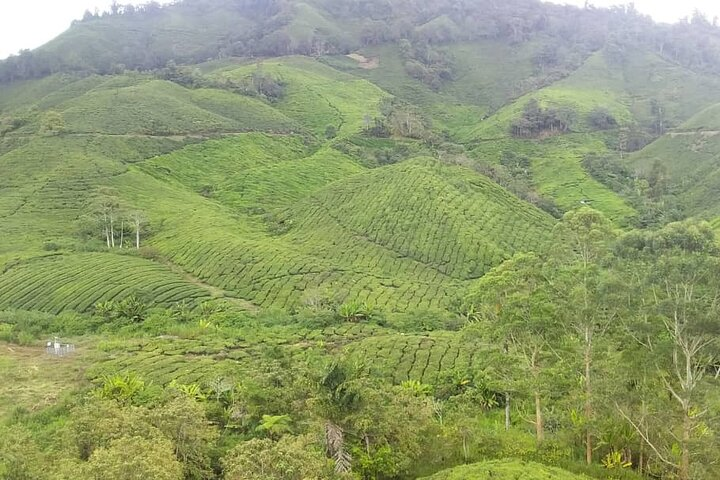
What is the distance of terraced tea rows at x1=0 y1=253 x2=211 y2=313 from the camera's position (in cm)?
5472

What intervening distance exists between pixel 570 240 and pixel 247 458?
755 inches

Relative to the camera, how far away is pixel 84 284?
57.5 meters

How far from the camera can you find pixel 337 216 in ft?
275

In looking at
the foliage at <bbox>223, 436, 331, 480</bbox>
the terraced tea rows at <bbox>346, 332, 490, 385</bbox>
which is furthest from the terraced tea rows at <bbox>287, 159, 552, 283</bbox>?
the foliage at <bbox>223, 436, 331, 480</bbox>

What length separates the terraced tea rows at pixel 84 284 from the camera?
2154 inches

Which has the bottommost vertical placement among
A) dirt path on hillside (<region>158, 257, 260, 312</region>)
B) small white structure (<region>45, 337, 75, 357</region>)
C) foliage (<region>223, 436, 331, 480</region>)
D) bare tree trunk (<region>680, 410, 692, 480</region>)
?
dirt path on hillside (<region>158, 257, 260, 312</region>)

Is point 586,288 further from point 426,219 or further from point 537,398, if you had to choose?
point 426,219

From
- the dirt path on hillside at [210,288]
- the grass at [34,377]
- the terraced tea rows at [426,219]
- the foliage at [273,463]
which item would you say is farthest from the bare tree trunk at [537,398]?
the terraced tea rows at [426,219]

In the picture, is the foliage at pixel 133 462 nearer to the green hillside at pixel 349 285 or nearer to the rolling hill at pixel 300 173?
the green hillside at pixel 349 285

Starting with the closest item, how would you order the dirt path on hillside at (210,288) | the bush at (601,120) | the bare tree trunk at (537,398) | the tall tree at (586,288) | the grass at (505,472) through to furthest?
the grass at (505,472) → the tall tree at (586,288) → the bare tree trunk at (537,398) → the dirt path on hillside at (210,288) → the bush at (601,120)

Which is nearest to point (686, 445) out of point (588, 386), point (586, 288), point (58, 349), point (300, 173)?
point (588, 386)

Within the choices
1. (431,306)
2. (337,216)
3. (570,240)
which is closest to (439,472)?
(570,240)

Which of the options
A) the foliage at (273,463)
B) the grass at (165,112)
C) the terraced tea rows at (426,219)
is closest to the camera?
the foliage at (273,463)

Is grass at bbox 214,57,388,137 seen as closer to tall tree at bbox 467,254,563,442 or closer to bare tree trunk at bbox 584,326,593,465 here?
tall tree at bbox 467,254,563,442
